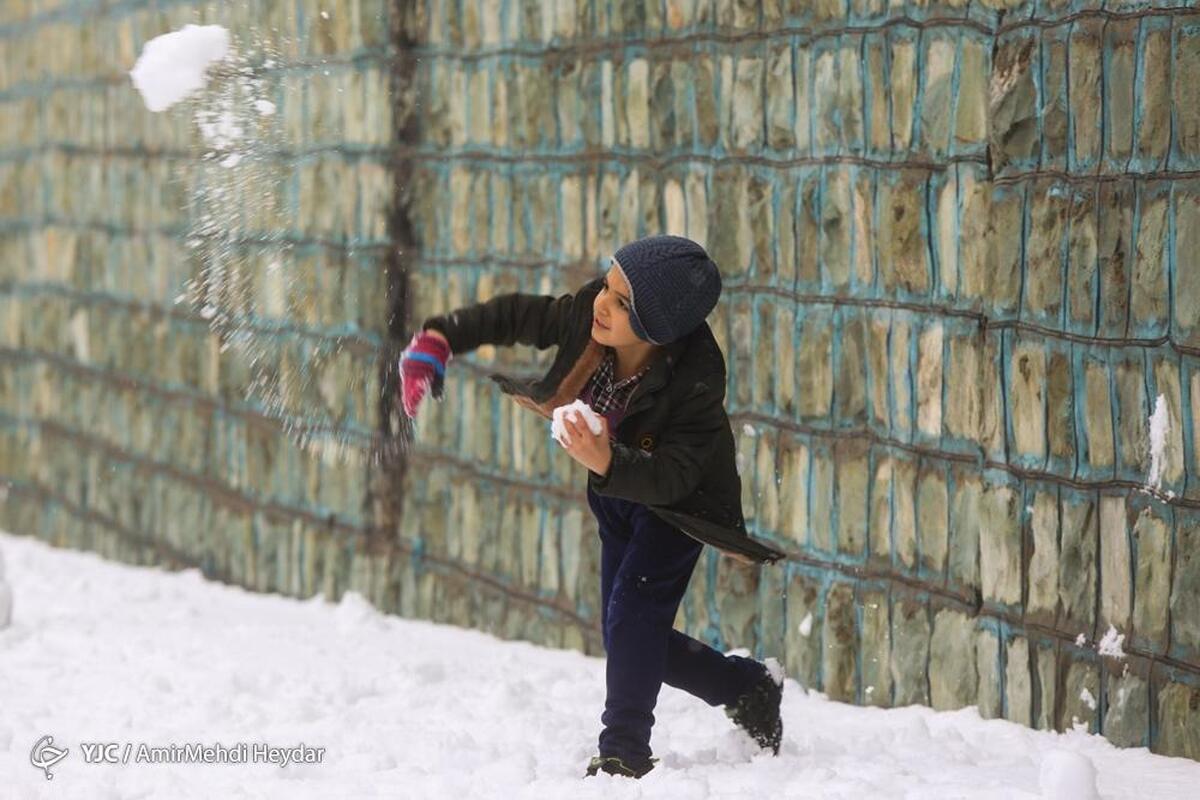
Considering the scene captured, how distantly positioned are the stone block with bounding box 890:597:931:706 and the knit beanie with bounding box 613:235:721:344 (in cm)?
125

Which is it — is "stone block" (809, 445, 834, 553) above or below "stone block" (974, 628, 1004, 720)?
A: above

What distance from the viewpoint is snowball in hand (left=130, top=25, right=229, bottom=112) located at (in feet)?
25.7

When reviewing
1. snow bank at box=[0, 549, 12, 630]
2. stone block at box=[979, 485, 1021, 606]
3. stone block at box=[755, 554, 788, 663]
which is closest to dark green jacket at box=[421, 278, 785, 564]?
stone block at box=[979, 485, 1021, 606]

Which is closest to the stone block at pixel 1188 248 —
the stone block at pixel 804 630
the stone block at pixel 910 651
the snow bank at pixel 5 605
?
the stone block at pixel 910 651

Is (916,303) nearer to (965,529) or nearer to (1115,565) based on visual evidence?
(965,529)

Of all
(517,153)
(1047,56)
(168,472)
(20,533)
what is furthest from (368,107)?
(20,533)

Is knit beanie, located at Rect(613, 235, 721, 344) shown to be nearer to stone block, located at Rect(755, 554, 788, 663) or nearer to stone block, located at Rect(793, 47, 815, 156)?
stone block, located at Rect(793, 47, 815, 156)

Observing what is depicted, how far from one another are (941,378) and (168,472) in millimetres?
4766

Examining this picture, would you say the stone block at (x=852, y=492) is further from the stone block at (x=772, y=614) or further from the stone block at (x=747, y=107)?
the stone block at (x=747, y=107)

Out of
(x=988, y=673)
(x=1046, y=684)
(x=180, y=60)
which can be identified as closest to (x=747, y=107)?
(x=988, y=673)

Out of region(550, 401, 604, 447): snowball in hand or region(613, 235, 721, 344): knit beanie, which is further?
region(613, 235, 721, 344): knit beanie

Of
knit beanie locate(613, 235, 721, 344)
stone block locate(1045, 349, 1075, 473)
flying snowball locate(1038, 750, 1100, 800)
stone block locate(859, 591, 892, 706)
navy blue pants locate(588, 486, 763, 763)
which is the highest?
knit beanie locate(613, 235, 721, 344)

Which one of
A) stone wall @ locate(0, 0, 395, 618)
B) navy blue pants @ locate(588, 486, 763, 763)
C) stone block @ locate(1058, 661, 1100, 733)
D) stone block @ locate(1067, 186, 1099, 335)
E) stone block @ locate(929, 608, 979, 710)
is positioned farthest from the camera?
stone wall @ locate(0, 0, 395, 618)

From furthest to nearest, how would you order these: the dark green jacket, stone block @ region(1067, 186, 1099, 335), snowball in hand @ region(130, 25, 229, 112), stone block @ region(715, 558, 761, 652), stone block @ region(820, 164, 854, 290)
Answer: snowball in hand @ region(130, 25, 229, 112), stone block @ region(715, 558, 761, 652), stone block @ region(820, 164, 854, 290), stone block @ region(1067, 186, 1099, 335), the dark green jacket
